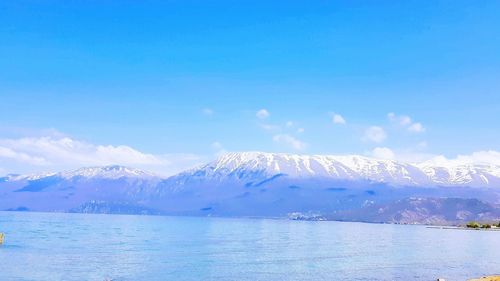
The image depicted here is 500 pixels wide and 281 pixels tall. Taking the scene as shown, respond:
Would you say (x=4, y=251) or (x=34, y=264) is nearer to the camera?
(x=34, y=264)

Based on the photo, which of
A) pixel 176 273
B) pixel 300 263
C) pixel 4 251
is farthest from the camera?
pixel 4 251

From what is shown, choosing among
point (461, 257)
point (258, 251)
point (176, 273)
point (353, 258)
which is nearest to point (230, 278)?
point (176, 273)

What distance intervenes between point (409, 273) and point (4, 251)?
321ft

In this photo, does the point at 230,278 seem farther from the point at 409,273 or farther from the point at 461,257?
the point at 461,257

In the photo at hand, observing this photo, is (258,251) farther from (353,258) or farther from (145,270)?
(145,270)

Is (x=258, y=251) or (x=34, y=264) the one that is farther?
(x=258, y=251)

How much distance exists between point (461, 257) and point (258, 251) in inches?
2195

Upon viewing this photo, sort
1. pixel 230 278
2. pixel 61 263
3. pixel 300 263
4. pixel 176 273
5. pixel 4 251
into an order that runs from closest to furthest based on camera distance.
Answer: pixel 230 278 < pixel 176 273 < pixel 61 263 < pixel 300 263 < pixel 4 251

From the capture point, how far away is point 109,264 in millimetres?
119750

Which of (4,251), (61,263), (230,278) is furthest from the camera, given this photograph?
(4,251)

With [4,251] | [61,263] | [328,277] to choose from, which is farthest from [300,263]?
[4,251]

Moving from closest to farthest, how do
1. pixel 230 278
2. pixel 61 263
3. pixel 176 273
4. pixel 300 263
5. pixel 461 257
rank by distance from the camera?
pixel 230 278
pixel 176 273
pixel 61 263
pixel 300 263
pixel 461 257

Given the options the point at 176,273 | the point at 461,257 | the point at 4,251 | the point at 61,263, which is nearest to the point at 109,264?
the point at 61,263

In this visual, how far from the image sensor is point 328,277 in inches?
4146
